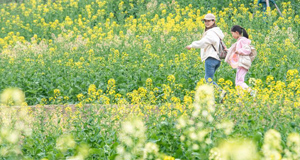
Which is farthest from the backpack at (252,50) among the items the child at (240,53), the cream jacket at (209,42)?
the cream jacket at (209,42)

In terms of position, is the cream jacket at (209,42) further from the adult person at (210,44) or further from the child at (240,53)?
the child at (240,53)

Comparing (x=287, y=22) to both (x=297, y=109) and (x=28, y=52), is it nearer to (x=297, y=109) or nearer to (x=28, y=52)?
(x=28, y=52)

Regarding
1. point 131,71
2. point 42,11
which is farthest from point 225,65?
point 42,11

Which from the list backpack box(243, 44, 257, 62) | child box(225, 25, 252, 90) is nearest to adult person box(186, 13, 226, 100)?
child box(225, 25, 252, 90)

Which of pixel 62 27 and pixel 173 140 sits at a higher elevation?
pixel 173 140

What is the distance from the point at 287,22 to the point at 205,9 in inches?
121

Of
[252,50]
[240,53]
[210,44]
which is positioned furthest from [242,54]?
[210,44]

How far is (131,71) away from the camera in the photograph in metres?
9.02

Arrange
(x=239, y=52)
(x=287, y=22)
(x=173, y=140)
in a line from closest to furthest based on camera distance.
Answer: (x=173, y=140), (x=239, y=52), (x=287, y=22)

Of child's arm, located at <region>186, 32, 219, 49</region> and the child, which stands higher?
child's arm, located at <region>186, 32, 219, 49</region>

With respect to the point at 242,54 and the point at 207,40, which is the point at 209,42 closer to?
the point at 207,40

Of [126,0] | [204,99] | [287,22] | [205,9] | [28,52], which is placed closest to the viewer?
[204,99]

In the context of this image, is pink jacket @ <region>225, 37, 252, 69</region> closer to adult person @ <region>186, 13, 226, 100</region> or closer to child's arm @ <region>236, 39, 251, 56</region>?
child's arm @ <region>236, 39, 251, 56</region>

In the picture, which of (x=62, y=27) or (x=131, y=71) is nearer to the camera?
(x=131, y=71)
